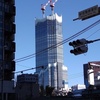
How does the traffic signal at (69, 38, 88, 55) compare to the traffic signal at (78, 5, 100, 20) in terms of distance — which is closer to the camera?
the traffic signal at (78, 5, 100, 20)

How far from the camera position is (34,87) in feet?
200

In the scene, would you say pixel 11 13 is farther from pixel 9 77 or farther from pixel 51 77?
pixel 51 77

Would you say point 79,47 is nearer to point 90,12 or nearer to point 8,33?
point 90,12

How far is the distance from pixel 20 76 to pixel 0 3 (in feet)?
94.7

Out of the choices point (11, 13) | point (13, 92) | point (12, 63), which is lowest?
point (13, 92)

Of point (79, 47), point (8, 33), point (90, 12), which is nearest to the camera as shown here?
point (90, 12)

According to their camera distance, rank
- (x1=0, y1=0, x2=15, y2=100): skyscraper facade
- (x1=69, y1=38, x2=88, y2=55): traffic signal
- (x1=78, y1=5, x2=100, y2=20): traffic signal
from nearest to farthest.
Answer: (x1=78, y1=5, x2=100, y2=20): traffic signal < (x1=69, y1=38, x2=88, y2=55): traffic signal < (x1=0, y1=0, x2=15, y2=100): skyscraper facade

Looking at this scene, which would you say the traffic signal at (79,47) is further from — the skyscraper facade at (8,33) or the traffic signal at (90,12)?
the skyscraper facade at (8,33)

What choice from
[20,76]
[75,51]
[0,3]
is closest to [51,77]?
[20,76]

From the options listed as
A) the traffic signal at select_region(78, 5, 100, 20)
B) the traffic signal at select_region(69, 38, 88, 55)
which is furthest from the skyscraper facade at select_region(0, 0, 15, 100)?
the traffic signal at select_region(78, 5, 100, 20)

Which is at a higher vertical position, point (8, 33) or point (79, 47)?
point (8, 33)

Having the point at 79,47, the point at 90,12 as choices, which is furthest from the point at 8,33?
the point at 90,12

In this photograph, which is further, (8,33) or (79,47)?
(8,33)

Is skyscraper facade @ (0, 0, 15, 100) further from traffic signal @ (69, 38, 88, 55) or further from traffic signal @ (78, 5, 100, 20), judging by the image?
traffic signal @ (78, 5, 100, 20)
